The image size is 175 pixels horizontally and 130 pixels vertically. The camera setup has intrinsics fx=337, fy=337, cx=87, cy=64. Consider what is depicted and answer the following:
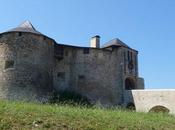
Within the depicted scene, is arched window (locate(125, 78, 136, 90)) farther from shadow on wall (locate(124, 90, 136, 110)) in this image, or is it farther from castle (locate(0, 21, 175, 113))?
shadow on wall (locate(124, 90, 136, 110))

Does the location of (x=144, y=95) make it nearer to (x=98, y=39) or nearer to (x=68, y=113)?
(x=98, y=39)

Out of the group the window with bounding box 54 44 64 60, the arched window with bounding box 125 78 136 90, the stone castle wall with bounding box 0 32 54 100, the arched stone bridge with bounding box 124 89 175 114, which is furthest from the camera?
the arched window with bounding box 125 78 136 90

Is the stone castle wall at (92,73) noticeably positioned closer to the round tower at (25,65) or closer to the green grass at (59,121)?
the round tower at (25,65)

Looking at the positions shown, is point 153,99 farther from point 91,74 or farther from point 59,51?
point 59,51

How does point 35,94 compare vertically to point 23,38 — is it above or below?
below

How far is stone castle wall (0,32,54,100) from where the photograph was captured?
74.9ft

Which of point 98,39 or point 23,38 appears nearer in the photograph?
point 23,38

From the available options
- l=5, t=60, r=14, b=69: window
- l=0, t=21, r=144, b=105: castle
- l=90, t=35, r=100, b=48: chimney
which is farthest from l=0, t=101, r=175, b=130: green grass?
l=90, t=35, r=100, b=48: chimney

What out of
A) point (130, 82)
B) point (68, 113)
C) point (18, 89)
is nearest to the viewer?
point (68, 113)

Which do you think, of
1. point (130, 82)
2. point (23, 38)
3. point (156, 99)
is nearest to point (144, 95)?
point (156, 99)

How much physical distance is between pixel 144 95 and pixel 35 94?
8670 mm

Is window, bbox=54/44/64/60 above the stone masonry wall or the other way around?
above

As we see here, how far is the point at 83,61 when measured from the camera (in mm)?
28078

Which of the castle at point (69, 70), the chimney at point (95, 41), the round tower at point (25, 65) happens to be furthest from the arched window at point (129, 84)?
the round tower at point (25, 65)
